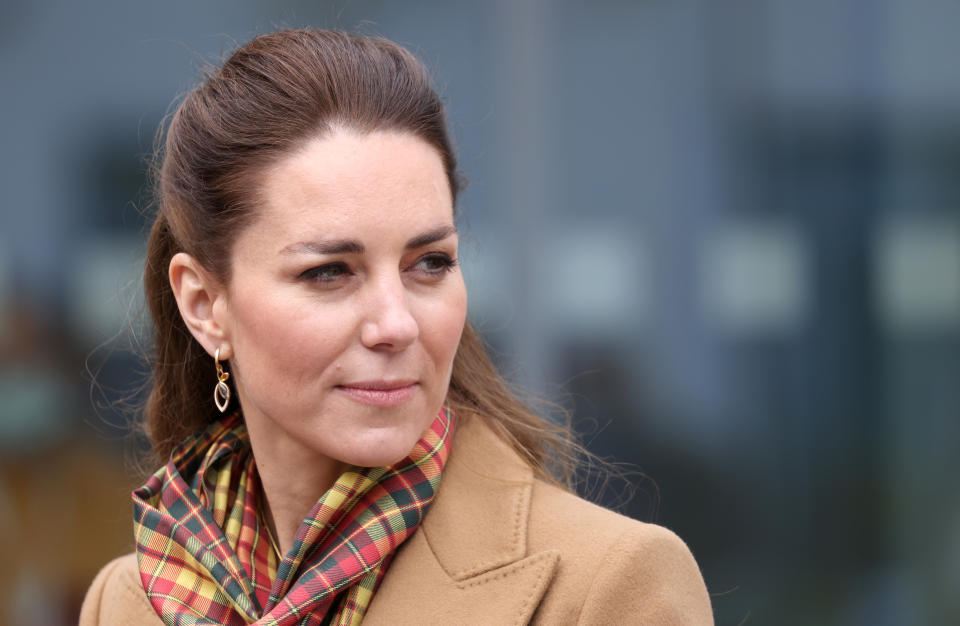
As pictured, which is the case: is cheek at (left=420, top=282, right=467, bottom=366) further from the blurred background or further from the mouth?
the blurred background

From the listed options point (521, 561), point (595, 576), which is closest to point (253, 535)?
point (521, 561)

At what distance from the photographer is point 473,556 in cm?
199

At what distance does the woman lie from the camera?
1907 mm

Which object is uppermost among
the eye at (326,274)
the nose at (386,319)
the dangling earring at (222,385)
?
the eye at (326,274)

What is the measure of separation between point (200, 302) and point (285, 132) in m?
0.34

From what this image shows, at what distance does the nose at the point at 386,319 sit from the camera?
1.89 m

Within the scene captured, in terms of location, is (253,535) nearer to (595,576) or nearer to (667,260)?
(595,576)

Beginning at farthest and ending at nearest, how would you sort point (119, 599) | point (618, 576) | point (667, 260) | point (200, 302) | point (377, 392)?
point (667, 260) < point (119, 599) < point (200, 302) < point (377, 392) < point (618, 576)

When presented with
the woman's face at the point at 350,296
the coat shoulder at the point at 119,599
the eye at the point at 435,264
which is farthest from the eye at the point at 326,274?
the coat shoulder at the point at 119,599

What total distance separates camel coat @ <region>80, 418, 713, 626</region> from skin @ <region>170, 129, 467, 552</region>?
153 mm

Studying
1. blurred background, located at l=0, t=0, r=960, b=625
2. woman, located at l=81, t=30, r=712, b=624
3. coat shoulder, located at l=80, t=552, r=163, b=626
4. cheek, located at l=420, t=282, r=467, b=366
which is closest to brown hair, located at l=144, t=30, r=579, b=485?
woman, located at l=81, t=30, r=712, b=624

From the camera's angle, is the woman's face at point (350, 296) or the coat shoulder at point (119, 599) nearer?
the woman's face at point (350, 296)

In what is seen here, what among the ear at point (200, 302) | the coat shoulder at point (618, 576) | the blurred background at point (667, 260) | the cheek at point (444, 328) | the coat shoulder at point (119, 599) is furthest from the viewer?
the blurred background at point (667, 260)

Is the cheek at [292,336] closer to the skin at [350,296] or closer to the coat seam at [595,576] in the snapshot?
the skin at [350,296]
